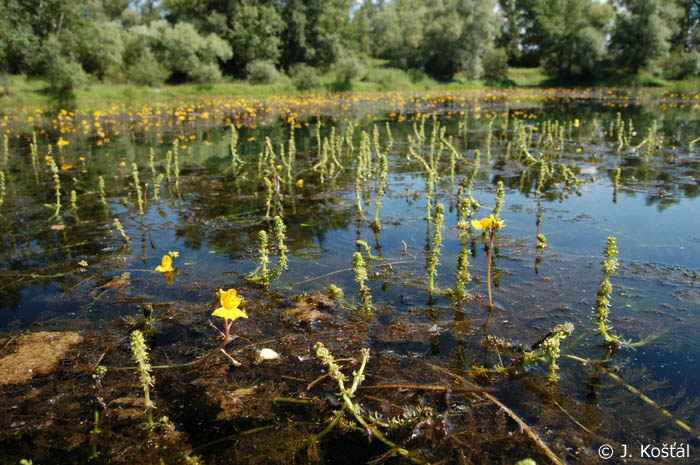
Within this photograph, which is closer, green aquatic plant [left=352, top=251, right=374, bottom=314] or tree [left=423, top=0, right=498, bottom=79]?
green aquatic plant [left=352, top=251, right=374, bottom=314]

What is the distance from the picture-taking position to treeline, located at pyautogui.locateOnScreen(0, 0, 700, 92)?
29500 mm

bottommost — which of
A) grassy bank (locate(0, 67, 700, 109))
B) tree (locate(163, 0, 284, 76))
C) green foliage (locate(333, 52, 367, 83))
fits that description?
grassy bank (locate(0, 67, 700, 109))

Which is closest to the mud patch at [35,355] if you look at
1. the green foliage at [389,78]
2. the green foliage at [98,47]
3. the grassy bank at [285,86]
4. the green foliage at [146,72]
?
the grassy bank at [285,86]

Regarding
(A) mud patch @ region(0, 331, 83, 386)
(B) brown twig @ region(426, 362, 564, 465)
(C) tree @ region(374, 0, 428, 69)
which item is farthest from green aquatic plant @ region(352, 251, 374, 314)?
(C) tree @ region(374, 0, 428, 69)

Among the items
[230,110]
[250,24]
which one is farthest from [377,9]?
[230,110]

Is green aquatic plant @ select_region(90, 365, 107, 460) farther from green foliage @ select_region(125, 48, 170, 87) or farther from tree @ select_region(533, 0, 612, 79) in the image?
tree @ select_region(533, 0, 612, 79)

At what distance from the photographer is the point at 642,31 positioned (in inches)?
1486

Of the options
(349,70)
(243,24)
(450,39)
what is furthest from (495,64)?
(243,24)

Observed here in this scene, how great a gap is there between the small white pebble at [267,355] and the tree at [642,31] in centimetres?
4506

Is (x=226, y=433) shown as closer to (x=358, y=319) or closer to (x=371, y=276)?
(x=358, y=319)

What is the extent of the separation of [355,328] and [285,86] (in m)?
33.2

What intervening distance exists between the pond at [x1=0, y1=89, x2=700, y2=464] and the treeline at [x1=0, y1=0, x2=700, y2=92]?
1062 inches

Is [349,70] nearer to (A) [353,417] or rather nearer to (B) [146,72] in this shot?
(B) [146,72]

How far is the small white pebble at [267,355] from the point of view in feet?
9.75
